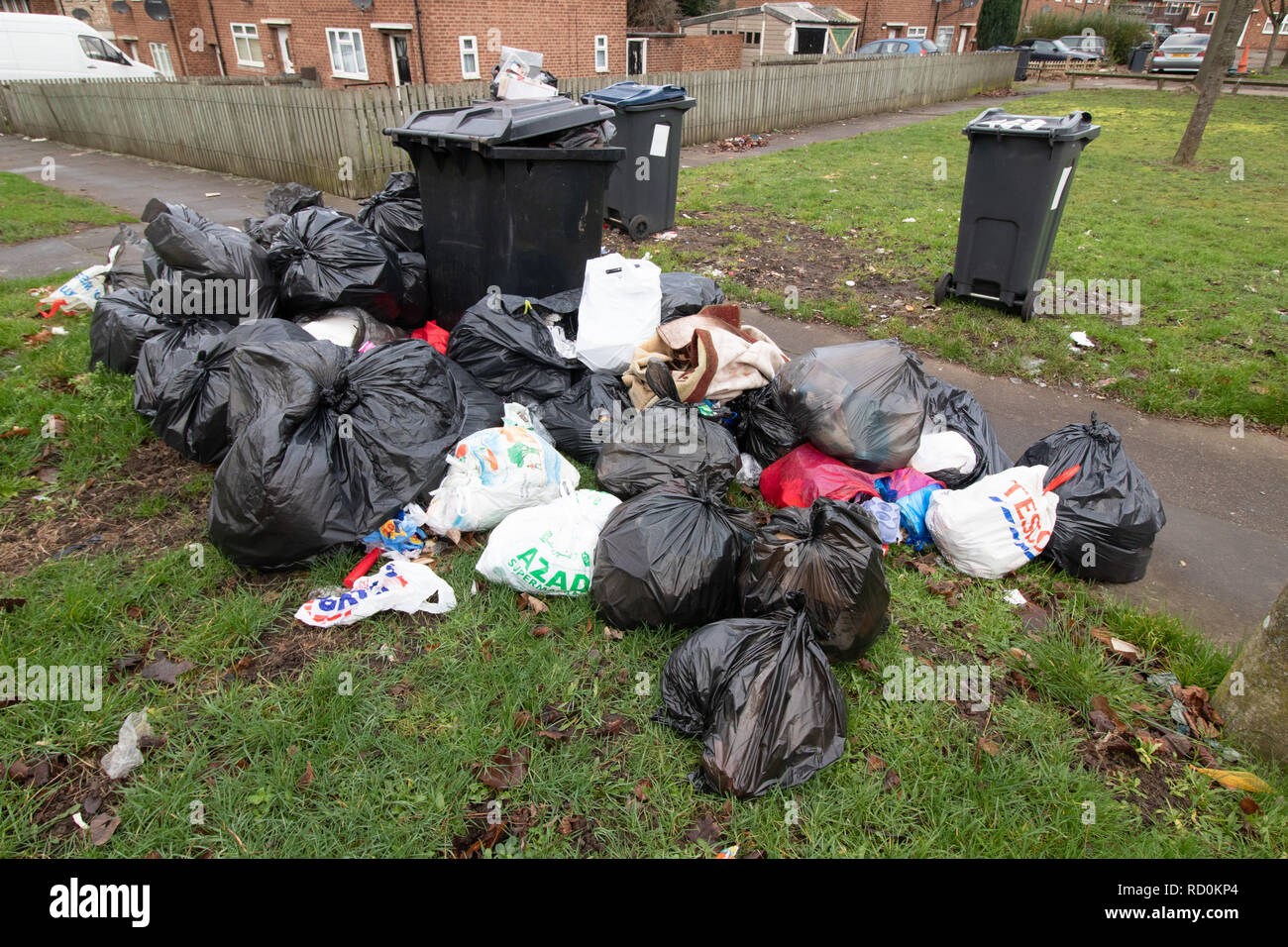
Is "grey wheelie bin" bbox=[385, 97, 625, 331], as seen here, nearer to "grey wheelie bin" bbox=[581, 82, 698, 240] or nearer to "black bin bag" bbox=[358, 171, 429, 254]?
"black bin bag" bbox=[358, 171, 429, 254]

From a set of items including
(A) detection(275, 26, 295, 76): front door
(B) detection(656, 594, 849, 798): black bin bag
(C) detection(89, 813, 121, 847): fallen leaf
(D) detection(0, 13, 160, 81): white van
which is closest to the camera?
(C) detection(89, 813, 121, 847): fallen leaf

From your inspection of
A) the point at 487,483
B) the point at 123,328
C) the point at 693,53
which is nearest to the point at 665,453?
the point at 487,483

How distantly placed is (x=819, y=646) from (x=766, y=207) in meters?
7.14

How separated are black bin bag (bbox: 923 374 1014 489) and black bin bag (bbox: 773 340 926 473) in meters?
0.25

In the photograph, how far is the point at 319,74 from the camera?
1877 cm

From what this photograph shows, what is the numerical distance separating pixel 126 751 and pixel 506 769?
3.60ft

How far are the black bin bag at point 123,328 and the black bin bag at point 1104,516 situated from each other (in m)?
4.39

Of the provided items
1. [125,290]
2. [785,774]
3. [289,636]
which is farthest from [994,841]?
[125,290]

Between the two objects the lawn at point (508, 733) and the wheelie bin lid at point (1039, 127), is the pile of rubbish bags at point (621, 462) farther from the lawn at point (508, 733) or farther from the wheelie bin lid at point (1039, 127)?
the wheelie bin lid at point (1039, 127)

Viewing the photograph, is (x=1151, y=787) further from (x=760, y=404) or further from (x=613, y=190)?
(x=613, y=190)

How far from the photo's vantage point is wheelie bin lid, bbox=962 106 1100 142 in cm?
493

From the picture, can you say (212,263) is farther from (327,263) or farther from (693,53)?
(693,53)

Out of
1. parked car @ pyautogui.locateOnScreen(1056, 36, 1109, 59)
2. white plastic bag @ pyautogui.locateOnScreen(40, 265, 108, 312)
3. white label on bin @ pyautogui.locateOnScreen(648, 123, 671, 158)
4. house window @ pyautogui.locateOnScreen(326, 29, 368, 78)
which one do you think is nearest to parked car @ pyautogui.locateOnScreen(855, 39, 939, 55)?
parked car @ pyautogui.locateOnScreen(1056, 36, 1109, 59)

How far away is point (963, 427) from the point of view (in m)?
3.54
